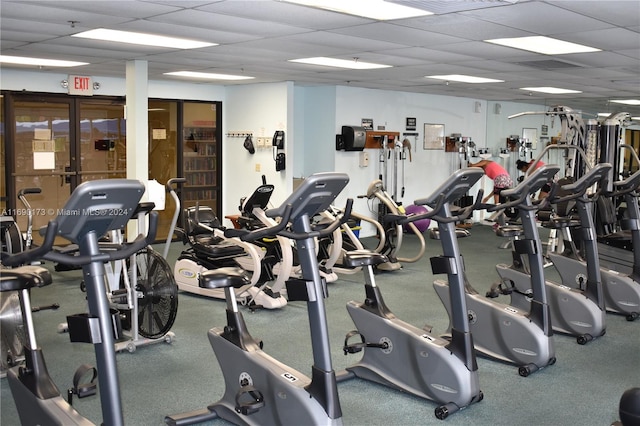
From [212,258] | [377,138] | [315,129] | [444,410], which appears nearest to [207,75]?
[315,129]

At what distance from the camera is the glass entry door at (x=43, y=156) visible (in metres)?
8.78

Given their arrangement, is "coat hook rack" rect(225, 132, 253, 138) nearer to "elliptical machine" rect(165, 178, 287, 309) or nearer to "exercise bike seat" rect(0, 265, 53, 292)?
"elliptical machine" rect(165, 178, 287, 309)

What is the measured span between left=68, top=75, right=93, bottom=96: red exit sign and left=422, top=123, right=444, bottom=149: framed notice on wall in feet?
19.3

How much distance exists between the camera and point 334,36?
5559 millimetres

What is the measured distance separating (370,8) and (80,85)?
18.9 ft

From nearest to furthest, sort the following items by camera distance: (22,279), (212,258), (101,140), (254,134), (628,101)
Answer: (22,279) → (212,258) → (101,140) → (254,134) → (628,101)

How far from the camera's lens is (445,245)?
4180 millimetres

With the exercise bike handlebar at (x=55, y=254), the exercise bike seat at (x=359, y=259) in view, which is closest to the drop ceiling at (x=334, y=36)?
the exercise bike seat at (x=359, y=259)

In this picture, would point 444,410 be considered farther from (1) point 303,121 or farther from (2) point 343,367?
(1) point 303,121

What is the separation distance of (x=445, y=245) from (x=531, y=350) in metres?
1.20

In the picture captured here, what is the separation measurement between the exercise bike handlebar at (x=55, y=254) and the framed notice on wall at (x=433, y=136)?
9.87m

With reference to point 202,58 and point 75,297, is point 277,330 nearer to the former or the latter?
point 75,297

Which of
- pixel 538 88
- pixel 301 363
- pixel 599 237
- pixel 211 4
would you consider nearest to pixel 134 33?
pixel 211 4

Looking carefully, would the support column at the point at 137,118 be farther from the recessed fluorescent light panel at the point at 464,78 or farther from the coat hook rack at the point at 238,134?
the recessed fluorescent light panel at the point at 464,78
